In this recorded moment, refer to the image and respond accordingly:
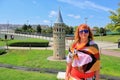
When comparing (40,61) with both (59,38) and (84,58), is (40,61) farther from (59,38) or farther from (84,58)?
(84,58)

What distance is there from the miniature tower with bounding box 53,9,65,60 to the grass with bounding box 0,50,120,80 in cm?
133

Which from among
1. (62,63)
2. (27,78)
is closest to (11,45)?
(62,63)

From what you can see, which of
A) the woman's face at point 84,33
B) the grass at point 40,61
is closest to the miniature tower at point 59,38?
the grass at point 40,61

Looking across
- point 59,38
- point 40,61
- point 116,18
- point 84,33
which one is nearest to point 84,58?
point 84,33

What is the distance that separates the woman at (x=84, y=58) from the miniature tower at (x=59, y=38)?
20.5 meters

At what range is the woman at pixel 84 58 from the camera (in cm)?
443

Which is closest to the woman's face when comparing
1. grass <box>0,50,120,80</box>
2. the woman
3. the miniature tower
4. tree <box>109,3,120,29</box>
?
the woman

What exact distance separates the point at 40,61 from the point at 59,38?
2914mm

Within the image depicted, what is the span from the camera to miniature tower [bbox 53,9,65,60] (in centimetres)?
2515

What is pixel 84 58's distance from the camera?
14.6 feet

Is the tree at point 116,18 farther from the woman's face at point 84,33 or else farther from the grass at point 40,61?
the woman's face at point 84,33

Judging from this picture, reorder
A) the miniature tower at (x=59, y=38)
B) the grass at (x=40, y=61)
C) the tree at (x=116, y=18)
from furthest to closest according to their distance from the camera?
the tree at (x=116, y=18), the miniature tower at (x=59, y=38), the grass at (x=40, y=61)

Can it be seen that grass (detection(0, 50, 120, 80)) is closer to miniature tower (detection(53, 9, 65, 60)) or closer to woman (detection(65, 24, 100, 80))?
miniature tower (detection(53, 9, 65, 60))

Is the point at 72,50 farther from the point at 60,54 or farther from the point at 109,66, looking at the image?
the point at 60,54
